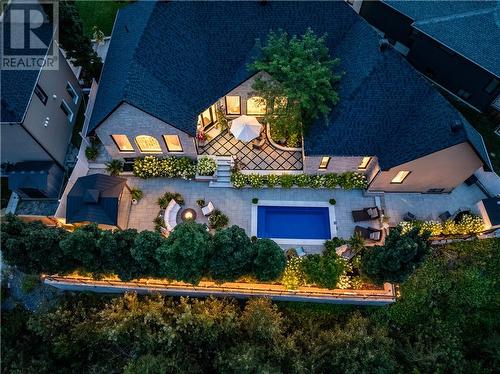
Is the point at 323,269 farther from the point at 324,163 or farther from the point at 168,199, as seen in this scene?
the point at 168,199

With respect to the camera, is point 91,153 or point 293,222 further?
point 91,153

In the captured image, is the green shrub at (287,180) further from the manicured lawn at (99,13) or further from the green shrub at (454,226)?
the manicured lawn at (99,13)

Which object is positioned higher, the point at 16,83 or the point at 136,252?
the point at 16,83

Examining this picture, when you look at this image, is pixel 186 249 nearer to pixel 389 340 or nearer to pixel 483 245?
pixel 389 340

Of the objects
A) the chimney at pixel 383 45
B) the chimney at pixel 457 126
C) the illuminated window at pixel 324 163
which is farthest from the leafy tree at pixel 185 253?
the chimney at pixel 383 45

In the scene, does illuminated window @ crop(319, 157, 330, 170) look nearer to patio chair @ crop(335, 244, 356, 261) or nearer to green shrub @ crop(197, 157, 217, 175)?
patio chair @ crop(335, 244, 356, 261)

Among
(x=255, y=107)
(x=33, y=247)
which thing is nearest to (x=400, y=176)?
(x=255, y=107)
